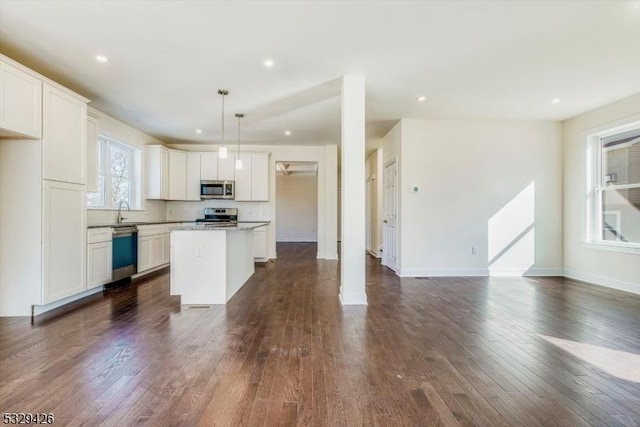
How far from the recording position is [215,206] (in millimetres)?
7176

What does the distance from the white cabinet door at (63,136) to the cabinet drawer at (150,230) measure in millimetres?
1515

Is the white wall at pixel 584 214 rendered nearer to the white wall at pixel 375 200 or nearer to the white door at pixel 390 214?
the white door at pixel 390 214

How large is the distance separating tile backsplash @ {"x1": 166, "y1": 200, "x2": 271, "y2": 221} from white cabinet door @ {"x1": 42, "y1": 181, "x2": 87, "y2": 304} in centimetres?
325

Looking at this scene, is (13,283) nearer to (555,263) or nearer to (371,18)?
(371,18)

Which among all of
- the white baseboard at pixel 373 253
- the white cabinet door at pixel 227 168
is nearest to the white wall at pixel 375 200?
the white baseboard at pixel 373 253

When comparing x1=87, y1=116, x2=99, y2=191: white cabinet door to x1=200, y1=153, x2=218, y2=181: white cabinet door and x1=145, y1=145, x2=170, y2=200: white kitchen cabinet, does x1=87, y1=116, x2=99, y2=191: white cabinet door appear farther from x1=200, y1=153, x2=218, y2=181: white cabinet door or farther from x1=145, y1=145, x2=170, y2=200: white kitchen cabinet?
x1=200, y1=153, x2=218, y2=181: white cabinet door

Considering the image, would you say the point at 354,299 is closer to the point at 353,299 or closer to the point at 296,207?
the point at 353,299

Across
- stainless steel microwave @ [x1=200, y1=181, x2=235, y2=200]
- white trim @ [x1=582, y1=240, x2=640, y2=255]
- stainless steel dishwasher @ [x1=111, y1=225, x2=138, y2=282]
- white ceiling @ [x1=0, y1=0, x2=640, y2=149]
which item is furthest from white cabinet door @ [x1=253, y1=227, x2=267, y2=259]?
white trim @ [x1=582, y1=240, x2=640, y2=255]

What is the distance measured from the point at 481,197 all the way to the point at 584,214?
1.56 m

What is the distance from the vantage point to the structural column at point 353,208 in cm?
368

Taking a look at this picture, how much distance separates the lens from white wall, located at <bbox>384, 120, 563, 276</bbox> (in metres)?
5.35

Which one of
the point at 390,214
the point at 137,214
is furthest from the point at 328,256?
the point at 137,214

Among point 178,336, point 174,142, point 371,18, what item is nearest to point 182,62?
point 371,18

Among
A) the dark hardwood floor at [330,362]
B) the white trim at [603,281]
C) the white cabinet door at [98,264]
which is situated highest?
the white cabinet door at [98,264]
